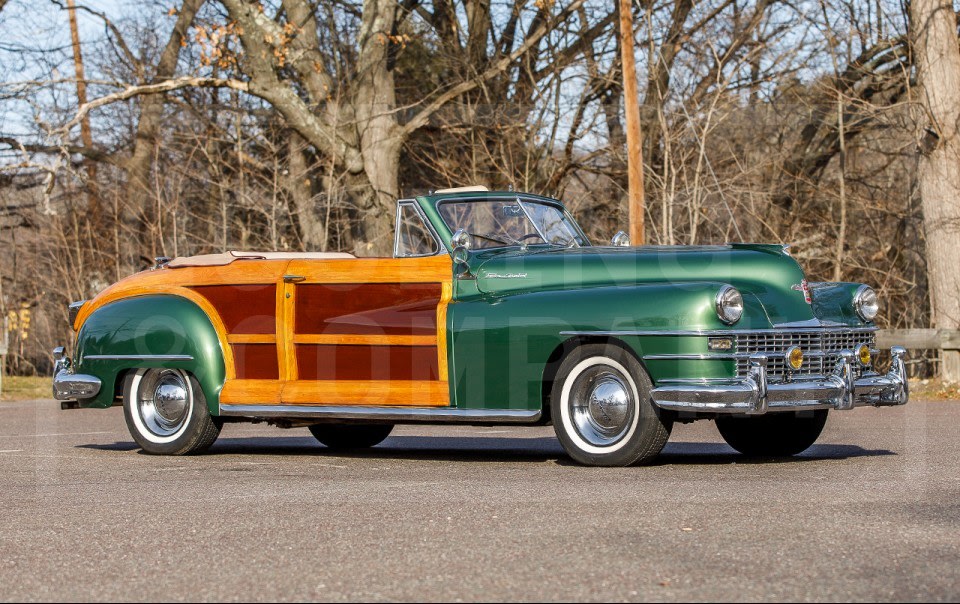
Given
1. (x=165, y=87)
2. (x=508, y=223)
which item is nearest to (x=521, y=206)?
(x=508, y=223)

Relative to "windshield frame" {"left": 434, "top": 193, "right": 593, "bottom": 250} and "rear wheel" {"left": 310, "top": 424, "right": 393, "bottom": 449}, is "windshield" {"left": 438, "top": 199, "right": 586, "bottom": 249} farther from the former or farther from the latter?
"rear wheel" {"left": 310, "top": 424, "right": 393, "bottom": 449}

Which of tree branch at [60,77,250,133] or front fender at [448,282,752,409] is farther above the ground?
tree branch at [60,77,250,133]

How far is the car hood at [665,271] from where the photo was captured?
8.24 m

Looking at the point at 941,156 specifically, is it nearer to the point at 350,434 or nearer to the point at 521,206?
the point at 521,206

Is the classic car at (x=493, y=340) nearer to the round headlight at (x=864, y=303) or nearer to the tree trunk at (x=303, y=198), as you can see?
the round headlight at (x=864, y=303)

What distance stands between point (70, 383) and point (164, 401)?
2.89ft

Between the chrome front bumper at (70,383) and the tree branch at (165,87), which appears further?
the tree branch at (165,87)

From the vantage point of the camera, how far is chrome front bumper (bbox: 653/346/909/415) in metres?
7.54

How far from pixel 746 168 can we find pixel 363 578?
23.5m

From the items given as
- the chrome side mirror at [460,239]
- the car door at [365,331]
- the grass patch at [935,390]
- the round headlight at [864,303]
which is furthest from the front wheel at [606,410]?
the grass patch at [935,390]

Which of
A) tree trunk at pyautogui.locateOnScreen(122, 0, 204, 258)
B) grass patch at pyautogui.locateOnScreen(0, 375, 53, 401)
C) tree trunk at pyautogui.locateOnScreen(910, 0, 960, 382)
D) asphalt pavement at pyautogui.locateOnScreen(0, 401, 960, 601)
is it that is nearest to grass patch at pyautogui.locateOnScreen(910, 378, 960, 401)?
tree trunk at pyautogui.locateOnScreen(910, 0, 960, 382)

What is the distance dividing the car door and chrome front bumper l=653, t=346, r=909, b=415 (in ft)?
5.38

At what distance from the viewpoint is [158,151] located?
29.2 metres

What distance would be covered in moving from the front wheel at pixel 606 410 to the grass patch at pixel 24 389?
12169 millimetres
